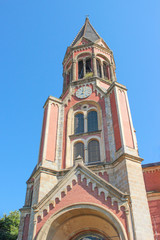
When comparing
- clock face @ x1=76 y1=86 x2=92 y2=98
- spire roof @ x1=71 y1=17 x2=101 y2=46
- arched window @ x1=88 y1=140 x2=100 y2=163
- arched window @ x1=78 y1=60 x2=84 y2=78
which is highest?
spire roof @ x1=71 y1=17 x2=101 y2=46

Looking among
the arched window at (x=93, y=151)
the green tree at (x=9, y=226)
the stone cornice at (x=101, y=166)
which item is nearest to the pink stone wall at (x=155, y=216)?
the stone cornice at (x=101, y=166)

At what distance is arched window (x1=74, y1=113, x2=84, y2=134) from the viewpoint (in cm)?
2167

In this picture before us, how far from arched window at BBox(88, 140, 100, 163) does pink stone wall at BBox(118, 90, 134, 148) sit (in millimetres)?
2760

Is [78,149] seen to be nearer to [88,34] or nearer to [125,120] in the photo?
[125,120]

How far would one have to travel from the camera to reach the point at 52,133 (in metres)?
21.2

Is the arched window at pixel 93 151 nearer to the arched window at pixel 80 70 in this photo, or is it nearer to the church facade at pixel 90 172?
the church facade at pixel 90 172

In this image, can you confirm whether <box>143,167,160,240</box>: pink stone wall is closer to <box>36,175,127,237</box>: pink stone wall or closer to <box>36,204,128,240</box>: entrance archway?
<box>36,204,128,240</box>: entrance archway

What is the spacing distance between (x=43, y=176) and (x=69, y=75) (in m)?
15.5

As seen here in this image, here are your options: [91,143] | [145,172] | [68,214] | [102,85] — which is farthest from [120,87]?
[68,214]

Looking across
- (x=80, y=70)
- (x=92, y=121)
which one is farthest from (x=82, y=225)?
(x=80, y=70)

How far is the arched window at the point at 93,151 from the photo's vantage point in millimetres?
19094

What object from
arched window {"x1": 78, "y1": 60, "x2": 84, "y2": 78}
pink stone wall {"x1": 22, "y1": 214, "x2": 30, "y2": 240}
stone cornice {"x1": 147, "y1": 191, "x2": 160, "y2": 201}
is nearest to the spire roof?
arched window {"x1": 78, "y1": 60, "x2": 84, "y2": 78}

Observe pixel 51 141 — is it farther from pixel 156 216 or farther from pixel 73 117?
pixel 156 216

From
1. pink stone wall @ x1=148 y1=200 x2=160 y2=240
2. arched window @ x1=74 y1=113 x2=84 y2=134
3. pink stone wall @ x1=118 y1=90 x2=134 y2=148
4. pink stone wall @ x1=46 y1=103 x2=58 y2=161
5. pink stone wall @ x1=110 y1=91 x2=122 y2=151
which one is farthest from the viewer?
arched window @ x1=74 y1=113 x2=84 y2=134
